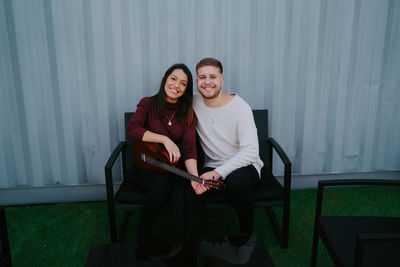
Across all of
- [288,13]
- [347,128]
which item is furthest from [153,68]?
[347,128]

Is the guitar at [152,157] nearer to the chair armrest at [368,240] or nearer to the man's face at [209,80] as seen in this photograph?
the man's face at [209,80]

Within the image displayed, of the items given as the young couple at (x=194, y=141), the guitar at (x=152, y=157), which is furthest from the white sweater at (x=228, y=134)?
the guitar at (x=152, y=157)

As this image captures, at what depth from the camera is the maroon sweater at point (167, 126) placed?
2.20 metres

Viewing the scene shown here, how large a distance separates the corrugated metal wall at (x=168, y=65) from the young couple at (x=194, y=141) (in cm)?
52

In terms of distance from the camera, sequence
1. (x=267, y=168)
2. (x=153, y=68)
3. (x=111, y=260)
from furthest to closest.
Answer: (x=153, y=68) → (x=267, y=168) → (x=111, y=260)

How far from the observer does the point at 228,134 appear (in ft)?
7.43

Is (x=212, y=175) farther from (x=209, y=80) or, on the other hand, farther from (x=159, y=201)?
(x=209, y=80)

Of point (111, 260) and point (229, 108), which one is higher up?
point (229, 108)

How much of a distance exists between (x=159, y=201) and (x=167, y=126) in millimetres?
599

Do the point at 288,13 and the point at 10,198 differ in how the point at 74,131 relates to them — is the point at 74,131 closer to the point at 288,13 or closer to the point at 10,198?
the point at 10,198

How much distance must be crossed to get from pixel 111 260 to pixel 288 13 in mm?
2457

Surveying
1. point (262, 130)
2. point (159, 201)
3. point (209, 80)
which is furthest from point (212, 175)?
point (262, 130)

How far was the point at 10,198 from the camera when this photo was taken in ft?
9.23

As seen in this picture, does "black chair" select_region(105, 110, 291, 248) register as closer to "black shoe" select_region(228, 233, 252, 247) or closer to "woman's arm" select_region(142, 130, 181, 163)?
"woman's arm" select_region(142, 130, 181, 163)
